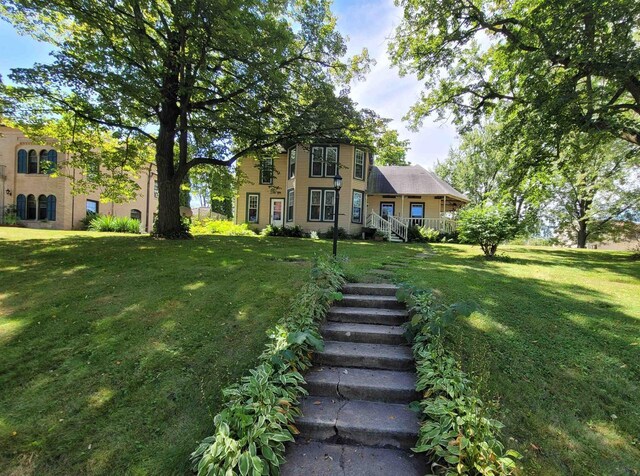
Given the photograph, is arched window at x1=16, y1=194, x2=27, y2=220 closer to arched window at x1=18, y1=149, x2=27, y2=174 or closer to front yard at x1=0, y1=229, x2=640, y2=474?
arched window at x1=18, y1=149, x2=27, y2=174

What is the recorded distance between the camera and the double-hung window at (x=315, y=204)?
1866 centimetres

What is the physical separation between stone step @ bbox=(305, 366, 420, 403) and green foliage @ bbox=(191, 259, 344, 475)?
0.65 ft

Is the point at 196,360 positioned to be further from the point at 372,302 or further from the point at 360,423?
the point at 372,302

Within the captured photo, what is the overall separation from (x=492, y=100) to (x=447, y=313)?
12718 millimetres

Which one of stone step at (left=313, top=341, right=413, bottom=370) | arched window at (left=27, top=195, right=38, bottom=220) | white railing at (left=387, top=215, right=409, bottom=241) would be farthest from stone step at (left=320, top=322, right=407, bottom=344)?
arched window at (left=27, top=195, right=38, bottom=220)

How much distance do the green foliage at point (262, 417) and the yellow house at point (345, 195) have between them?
44.4 feet

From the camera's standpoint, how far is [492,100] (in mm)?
12773

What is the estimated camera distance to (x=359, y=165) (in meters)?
19.1

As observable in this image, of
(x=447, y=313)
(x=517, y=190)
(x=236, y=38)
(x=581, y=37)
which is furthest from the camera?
(x=517, y=190)

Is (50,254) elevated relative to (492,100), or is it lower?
lower

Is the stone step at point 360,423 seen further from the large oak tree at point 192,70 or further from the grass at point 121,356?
the large oak tree at point 192,70

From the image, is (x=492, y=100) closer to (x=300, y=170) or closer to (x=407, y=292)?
(x=300, y=170)

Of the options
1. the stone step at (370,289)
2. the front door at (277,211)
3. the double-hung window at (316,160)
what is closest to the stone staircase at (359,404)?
the stone step at (370,289)

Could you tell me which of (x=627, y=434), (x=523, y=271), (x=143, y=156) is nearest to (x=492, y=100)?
(x=523, y=271)
